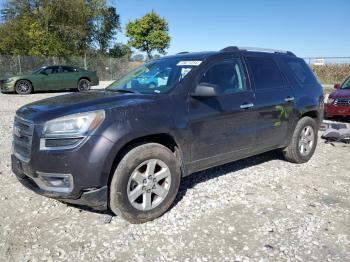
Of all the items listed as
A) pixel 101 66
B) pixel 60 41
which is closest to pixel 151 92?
pixel 101 66

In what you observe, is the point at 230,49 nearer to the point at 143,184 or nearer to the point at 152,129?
the point at 152,129

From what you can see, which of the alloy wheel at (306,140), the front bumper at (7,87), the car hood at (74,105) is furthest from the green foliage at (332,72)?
the car hood at (74,105)

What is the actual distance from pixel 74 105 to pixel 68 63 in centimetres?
2829

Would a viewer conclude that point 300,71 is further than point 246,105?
Yes

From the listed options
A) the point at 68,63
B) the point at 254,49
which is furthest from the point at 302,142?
the point at 68,63

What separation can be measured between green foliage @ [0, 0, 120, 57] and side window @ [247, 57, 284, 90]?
32.9 metres

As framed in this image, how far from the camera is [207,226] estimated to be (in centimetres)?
365

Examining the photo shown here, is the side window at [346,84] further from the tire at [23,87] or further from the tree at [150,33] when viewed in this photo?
the tree at [150,33]

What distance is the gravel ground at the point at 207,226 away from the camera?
3.17 meters

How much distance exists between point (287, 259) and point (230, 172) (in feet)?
7.52

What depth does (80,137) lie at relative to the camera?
127 inches

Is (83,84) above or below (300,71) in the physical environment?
below

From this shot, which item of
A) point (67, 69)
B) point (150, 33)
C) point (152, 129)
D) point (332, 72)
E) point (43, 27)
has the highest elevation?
point (150, 33)

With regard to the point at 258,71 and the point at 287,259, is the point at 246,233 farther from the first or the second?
the point at 258,71
